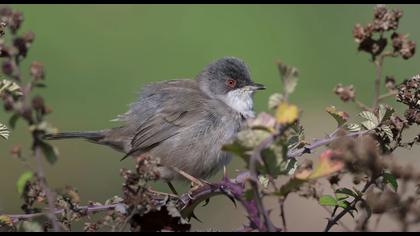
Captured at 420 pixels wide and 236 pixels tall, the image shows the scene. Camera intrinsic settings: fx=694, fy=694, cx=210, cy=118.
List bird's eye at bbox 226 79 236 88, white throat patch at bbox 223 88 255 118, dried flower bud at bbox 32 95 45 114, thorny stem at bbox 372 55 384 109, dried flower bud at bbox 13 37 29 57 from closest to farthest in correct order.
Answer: dried flower bud at bbox 32 95 45 114, dried flower bud at bbox 13 37 29 57, thorny stem at bbox 372 55 384 109, white throat patch at bbox 223 88 255 118, bird's eye at bbox 226 79 236 88

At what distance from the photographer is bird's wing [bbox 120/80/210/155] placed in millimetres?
4816

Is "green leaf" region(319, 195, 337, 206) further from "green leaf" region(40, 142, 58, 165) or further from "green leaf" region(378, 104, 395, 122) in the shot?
"green leaf" region(40, 142, 58, 165)

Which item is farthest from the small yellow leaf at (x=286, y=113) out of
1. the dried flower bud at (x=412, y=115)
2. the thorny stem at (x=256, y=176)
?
the dried flower bud at (x=412, y=115)

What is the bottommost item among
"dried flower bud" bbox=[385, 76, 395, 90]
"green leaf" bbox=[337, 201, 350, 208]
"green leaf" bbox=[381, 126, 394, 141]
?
"green leaf" bbox=[337, 201, 350, 208]

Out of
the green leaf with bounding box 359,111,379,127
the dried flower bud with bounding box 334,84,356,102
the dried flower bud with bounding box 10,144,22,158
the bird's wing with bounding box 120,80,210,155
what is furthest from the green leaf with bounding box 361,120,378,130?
the bird's wing with bounding box 120,80,210,155

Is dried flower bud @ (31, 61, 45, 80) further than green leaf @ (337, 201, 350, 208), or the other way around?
green leaf @ (337, 201, 350, 208)

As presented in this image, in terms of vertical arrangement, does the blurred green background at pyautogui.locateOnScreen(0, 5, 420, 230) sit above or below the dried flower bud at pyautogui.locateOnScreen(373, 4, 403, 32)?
below

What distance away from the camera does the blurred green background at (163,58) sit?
31.3 ft

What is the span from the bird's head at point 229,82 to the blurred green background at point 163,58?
332cm

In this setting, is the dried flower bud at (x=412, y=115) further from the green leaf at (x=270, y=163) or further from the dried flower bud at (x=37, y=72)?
the dried flower bud at (x=37, y=72)

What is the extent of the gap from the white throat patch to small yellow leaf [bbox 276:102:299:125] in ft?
11.5

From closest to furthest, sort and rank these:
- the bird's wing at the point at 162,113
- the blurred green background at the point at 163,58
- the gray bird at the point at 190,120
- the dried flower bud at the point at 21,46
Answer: the dried flower bud at the point at 21,46
the gray bird at the point at 190,120
the bird's wing at the point at 162,113
the blurred green background at the point at 163,58

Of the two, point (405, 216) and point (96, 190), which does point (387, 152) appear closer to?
point (405, 216)

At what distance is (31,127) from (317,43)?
32.9 ft
